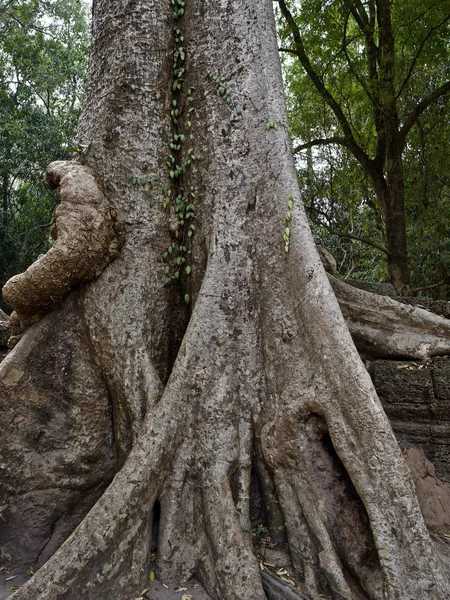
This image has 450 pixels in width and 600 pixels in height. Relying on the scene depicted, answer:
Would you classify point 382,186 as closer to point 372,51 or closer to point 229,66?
point 372,51

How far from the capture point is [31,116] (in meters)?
10.9

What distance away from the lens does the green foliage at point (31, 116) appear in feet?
35.3

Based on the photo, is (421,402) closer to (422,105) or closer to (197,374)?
(197,374)

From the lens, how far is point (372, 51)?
8539 millimetres

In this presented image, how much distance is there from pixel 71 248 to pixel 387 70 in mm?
6707

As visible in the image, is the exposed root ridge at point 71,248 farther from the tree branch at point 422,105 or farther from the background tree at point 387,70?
the tree branch at point 422,105

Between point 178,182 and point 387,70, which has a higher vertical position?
point 387,70

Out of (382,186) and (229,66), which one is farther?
(382,186)

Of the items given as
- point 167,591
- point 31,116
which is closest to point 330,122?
point 31,116

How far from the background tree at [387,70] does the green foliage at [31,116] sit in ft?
17.0

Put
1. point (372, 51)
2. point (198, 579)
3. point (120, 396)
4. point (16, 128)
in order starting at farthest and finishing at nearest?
point (16, 128) < point (372, 51) < point (120, 396) < point (198, 579)

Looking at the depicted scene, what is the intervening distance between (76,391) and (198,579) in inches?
50.1

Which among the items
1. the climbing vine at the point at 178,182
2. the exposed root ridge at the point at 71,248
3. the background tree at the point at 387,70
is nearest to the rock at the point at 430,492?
the climbing vine at the point at 178,182

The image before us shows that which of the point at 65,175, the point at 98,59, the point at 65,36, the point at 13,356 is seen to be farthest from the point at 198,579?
the point at 65,36
